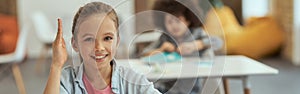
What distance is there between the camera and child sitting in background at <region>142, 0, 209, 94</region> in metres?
0.74

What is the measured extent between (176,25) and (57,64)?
23 centimetres

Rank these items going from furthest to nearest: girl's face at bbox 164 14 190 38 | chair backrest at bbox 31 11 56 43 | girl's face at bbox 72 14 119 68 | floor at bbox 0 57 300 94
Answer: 1. chair backrest at bbox 31 11 56 43
2. floor at bbox 0 57 300 94
3. girl's face at bbox 164 14 190 38
4. girl's face at bbox 72 14 119 68

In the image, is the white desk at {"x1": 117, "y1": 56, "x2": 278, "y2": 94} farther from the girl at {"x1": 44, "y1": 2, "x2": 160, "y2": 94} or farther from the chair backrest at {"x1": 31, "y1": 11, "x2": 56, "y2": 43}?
the chair backrest at {"x1": 31, "y1": 11, "x2": 56, "y2": 43}

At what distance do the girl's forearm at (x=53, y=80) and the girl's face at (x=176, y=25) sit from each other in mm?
199

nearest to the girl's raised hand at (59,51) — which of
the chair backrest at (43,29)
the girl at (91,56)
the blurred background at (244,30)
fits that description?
the girl at (91,56)

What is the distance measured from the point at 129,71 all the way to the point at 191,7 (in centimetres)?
13

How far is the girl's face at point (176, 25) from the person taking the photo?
0.77 meters

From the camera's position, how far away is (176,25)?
2.62 ft

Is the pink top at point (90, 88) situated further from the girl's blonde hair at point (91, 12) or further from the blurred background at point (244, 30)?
the blurred background at point (244, 30)

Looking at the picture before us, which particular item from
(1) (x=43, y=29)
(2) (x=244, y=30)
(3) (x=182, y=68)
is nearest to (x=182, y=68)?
(3) (x=182, y=68)

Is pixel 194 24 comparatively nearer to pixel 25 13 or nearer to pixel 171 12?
pixel 171 12

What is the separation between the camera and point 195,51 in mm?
901

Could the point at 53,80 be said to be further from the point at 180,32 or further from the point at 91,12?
the point at 180,32

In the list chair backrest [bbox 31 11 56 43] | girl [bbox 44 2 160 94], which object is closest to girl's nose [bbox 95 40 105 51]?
girl [bbox 44 2 160 94]
